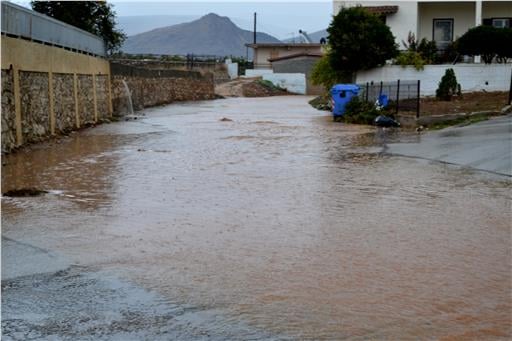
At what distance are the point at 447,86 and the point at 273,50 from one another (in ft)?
154

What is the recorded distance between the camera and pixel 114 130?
2241 centimetres

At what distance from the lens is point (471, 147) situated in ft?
50.3

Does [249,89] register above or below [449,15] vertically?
below

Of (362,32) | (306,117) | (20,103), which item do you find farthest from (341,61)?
(20,103)

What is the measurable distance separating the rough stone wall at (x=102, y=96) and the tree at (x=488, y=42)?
598 inches

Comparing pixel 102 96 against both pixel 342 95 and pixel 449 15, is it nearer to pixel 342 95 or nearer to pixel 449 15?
pixel 342 95

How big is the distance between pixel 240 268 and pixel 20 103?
35.4 ft

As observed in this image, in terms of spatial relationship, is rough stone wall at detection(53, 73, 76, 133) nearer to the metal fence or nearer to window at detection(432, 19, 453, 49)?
the metal fence

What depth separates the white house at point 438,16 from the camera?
33656 mm

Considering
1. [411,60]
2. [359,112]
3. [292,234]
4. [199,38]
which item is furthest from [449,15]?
[199,38]

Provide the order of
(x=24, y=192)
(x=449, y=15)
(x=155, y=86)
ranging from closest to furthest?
1. (x=24, y=192)
2. (x=449, y=15)
3. (x=155, y=86)

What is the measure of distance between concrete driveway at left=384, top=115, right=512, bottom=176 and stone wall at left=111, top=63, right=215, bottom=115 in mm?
15526

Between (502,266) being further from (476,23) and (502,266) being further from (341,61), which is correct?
(476,23)

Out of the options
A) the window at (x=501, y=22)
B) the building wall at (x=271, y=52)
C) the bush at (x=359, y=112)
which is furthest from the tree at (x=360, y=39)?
the building wall at (x=271, y=52)
